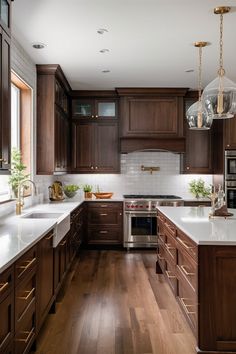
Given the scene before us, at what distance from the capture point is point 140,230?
20.0 feet

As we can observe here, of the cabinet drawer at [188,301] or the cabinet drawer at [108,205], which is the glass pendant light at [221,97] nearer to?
the cabinet drawer at [188,301]

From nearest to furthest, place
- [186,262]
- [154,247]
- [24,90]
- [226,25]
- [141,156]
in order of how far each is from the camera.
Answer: [186,262] → [226,25] → [24,90] → [154,247] → [141,156]

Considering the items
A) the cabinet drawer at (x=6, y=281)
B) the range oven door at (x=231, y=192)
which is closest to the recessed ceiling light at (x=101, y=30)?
the cabinet drawer at (x=6, y=281)

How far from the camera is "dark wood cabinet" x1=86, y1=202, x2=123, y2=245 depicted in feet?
20.1

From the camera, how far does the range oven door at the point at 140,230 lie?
6074 mm

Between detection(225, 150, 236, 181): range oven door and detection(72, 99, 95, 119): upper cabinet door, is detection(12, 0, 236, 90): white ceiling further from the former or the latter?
detection(225, 150, 236, 181): range oven door

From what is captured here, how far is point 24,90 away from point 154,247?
3316 mm

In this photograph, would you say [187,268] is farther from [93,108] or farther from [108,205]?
[93,108]

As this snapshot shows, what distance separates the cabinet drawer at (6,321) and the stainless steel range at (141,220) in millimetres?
4197

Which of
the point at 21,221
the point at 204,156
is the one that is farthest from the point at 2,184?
the point at 204,156

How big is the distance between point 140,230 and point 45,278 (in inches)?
132

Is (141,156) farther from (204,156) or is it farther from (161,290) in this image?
(161,290)

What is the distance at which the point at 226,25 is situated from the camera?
349 cm

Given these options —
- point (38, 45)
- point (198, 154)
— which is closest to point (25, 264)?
point (38, 45)
